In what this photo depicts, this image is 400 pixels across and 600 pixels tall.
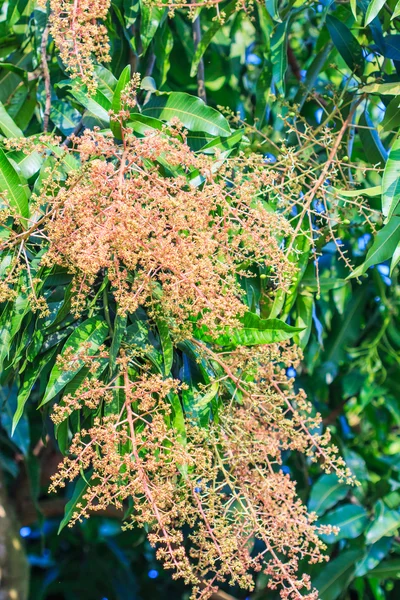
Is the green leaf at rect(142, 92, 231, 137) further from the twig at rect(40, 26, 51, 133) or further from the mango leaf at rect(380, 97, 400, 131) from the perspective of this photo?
the mango leaf at rect(380, 97, 400, 131)

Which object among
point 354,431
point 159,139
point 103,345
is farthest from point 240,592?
point 159,139

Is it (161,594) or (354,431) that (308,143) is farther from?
(161,594)

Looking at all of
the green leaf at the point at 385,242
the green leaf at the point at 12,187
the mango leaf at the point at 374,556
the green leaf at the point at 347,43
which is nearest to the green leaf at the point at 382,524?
the mango leaf at the point at 374,556

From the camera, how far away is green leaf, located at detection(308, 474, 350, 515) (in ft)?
7.85

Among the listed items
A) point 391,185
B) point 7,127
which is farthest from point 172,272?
point 7,127

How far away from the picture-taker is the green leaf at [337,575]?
233 cm

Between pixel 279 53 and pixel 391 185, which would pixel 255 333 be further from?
pixel 279 53

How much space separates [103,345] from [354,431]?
6.61 feet

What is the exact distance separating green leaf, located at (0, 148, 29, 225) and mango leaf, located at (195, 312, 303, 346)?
0.42m

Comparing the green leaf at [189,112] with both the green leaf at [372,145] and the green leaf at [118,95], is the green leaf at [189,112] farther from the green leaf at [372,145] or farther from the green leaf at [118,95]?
the green leaf at [372,145]

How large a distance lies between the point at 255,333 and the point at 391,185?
1.24 feet

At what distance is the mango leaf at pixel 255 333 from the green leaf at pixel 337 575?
3.97 ft

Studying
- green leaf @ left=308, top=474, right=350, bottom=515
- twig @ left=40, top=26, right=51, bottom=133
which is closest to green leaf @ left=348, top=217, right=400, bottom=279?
twig @ left=40, top=26, right=51, bottom=133

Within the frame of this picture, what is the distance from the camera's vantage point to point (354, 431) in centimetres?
319
